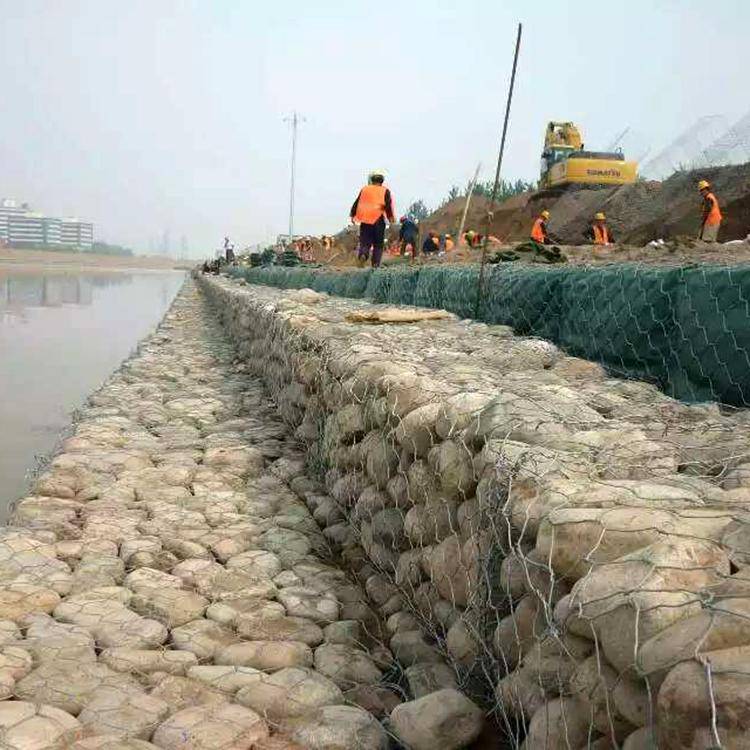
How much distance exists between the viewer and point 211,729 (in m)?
1.87

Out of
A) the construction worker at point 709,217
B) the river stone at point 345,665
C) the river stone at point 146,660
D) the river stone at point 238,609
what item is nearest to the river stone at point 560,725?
the river stone at point 345,665

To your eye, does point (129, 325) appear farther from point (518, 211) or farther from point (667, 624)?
point (667, 624)

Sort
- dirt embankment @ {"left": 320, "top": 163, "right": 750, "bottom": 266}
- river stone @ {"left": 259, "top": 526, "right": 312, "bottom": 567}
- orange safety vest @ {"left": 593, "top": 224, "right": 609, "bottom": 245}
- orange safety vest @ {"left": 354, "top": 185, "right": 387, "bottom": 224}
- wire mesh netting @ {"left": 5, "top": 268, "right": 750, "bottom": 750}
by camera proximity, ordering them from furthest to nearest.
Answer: dirt embankment @ {"left": 320, "top": 163, "right": 750, "bottom": 266} → orange safety vest @ {"left": 593, "top": 224, "right": 609, "bottom": 245} → orange safety vest @ {"left": 354, "top": 185, "right": 387, "bottom": 224} → river stone @ {"left": 259, "top": 526, "right": 312, "bottom": 567} → wire mesh netting @ {"left": 5, "top": 268, "right": 750, "bottom": 750}

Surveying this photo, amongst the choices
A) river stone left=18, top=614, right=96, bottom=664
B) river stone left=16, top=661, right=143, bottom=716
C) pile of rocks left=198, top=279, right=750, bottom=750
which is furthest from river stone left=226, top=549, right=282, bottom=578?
river stone left=16, top=661, right=143, bottom=716

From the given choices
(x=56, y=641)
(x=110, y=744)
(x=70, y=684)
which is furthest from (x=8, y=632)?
(x=110, y=744)

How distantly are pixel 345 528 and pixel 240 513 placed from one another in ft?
1.92

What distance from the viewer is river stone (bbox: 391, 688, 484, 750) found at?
5.50 ft

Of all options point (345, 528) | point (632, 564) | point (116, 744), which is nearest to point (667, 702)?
point (632, 564)

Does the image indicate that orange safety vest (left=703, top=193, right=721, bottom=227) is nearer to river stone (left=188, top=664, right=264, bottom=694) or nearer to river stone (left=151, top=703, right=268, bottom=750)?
river stone (left=188, top=664, right=264, bottom=694)

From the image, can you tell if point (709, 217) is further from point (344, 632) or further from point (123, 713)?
point (123, 713)

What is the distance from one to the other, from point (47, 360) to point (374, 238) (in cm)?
563

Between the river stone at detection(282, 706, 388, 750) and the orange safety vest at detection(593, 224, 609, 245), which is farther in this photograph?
the orange safety vest at detection(593, 224, 609, 245)

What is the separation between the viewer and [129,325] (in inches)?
773

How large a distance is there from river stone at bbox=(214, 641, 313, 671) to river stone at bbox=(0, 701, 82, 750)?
53cm
